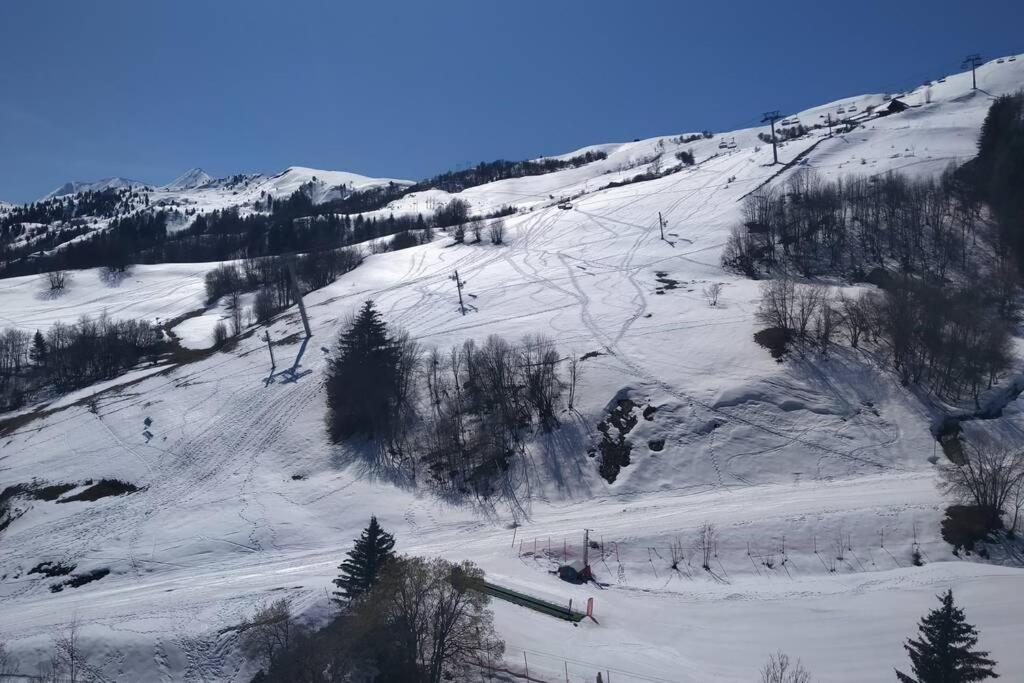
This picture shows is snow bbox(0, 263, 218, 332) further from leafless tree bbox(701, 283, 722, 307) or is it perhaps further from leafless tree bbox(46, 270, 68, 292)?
leafless tree bbox(701, 283, 722, 307)

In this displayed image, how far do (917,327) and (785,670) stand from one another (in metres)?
35.9

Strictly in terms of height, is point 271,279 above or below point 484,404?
above

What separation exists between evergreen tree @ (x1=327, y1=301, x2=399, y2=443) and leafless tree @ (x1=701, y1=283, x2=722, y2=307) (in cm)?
3329

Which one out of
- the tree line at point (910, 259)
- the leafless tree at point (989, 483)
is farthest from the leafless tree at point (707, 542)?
the tree line at point (910, 259)

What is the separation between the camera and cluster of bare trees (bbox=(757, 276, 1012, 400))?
1825 inches

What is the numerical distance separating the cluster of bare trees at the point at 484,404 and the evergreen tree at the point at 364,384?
395 cm

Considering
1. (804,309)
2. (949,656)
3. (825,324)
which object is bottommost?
(949,656)

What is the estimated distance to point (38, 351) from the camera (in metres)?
84.0

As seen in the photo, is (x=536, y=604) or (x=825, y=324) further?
(x=825, y=324)

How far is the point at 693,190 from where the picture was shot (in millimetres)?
106688

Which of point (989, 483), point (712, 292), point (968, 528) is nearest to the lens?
point (968, 528)

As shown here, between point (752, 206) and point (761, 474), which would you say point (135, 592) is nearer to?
point (761, 474)

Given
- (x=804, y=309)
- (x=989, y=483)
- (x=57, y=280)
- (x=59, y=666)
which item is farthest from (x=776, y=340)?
(x=57, y=280)

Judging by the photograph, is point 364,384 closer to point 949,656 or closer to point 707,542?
point 707,542
